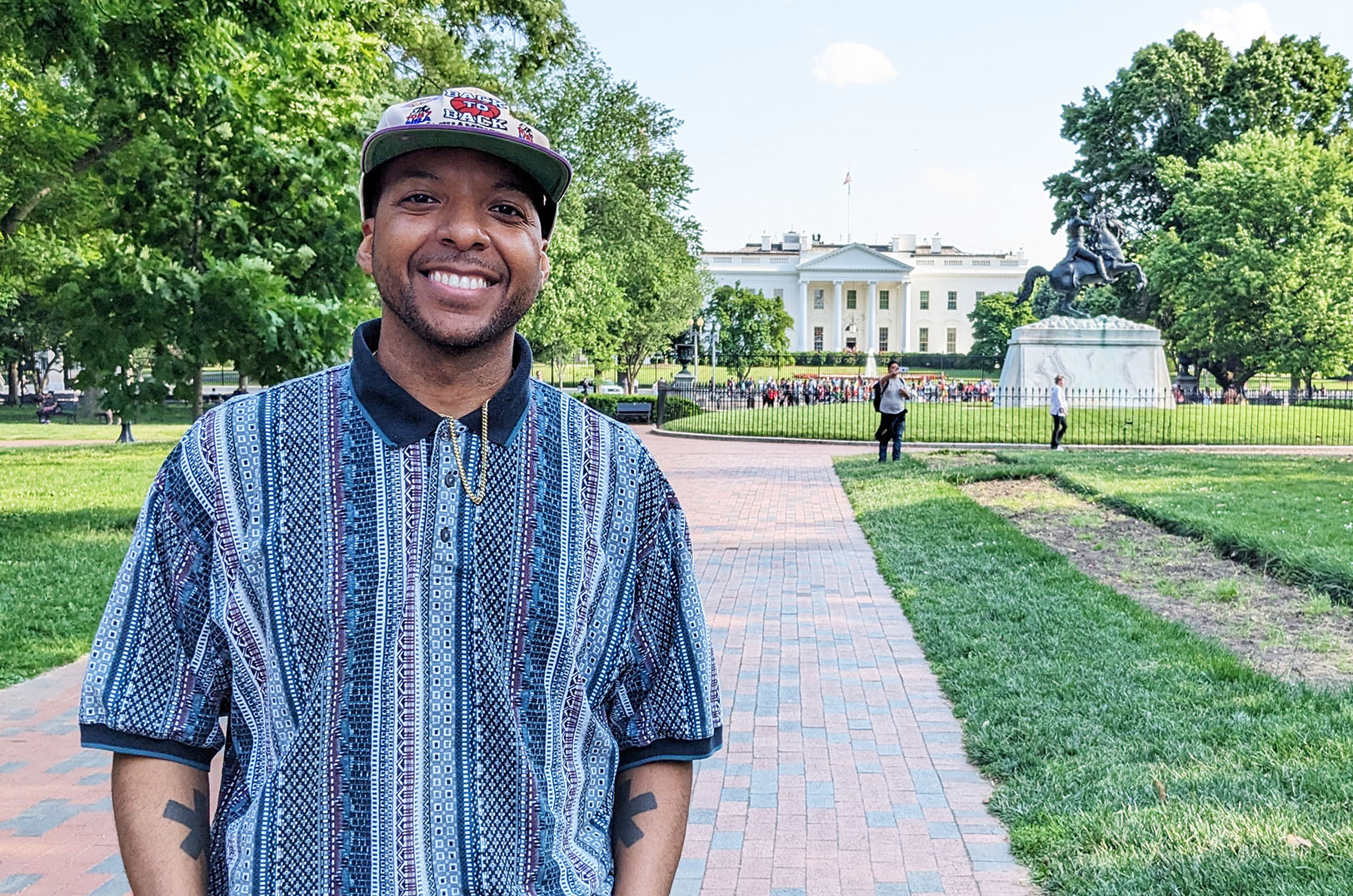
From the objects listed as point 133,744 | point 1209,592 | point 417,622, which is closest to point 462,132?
point 417,622

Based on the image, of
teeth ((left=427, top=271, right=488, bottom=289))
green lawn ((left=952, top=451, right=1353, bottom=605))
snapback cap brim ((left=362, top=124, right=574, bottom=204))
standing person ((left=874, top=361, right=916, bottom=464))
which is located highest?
snapback cap brim ((left=362, top=124, right=574, bottom=204))

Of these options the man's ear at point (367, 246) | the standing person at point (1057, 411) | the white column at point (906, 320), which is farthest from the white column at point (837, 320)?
the man's ear at point (367, 246)

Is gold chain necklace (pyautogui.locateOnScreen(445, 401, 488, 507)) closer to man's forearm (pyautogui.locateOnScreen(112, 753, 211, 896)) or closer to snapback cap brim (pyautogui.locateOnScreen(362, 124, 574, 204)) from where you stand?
snapback cap brim (pyautogui.locateOnScreen(362, 124, 574, 204))

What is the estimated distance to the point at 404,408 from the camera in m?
1.56

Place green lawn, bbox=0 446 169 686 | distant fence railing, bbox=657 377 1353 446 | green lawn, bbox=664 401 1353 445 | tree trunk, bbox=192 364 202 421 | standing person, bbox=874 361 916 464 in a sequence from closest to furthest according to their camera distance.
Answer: green lawn, bbox=0 446 169 686, tree trunk, bbox=192 364 202 421, standing person, bbox=874 361 916 464, green lawn, bbox=664 401 1353 445, distant fence railing, bbox=657 377 1353 446

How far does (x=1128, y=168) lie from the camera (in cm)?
4838

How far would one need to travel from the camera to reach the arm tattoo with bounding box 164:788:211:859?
1471mm

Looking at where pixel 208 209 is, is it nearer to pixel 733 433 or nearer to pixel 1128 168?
pixel 733 433

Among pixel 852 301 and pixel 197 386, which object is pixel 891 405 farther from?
pixel 852 301

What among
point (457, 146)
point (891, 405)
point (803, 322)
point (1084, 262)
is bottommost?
point (891, 405)

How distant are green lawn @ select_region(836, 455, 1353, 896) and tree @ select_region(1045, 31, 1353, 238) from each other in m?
43.5

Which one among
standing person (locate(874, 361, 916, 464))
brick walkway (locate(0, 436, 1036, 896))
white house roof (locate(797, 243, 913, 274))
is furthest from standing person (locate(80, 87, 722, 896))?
white house roof (locate(797, 243, 913, 274))

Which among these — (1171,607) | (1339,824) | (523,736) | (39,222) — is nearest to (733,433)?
(39,222)

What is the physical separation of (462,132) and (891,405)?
1873cm
